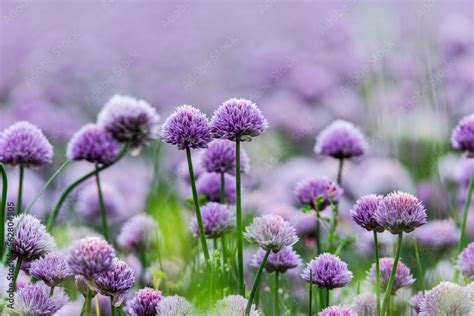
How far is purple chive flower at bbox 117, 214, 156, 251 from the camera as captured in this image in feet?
8.27

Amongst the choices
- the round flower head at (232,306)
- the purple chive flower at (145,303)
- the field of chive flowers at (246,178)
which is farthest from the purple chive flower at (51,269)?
the round flower head at (232,306)

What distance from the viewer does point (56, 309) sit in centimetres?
157

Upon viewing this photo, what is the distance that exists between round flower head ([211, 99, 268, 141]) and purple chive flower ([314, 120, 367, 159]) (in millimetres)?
749

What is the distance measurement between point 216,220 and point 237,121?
0.37 metres

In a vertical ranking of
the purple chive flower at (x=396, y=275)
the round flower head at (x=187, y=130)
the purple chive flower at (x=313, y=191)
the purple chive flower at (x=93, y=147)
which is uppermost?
the purple chive flower at (x=93, y=147)

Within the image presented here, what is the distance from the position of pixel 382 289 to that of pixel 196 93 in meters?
5.12

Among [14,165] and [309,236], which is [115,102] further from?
[309,236]

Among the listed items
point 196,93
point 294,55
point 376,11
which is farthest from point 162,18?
point 376,11

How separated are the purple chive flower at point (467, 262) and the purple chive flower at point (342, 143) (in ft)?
2.16

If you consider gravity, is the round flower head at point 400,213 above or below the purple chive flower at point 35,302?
above

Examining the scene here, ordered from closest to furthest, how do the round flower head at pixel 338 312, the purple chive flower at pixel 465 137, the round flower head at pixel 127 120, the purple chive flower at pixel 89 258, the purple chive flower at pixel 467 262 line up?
the purple chive flower at pixel 89 258 < the round flower head at pixel 338 312 < the purple chive flower at pixel 467 262 < the purple chive flower at pixel 465 137 < the round flower head at pixel 127 120

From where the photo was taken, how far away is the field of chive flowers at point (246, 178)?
164 cm

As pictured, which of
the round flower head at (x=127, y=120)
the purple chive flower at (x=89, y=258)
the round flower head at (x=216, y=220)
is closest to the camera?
the purple chive flower at (x=89, y=258)

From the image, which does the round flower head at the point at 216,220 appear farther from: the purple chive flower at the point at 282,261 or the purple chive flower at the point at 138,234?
the purple chive flower at the point at 138,234
